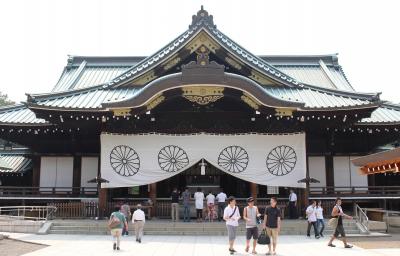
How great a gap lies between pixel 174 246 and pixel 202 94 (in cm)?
676

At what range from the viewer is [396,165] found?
27.0 ft

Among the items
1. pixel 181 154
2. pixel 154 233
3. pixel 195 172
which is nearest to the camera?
pixel 154 233

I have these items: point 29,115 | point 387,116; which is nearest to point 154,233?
point 29,115

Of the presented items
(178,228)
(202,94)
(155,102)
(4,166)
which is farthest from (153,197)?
(4,166)

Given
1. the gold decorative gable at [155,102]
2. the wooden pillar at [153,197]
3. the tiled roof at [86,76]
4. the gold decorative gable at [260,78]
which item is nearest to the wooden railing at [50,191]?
the wooden pillar at [153,197]

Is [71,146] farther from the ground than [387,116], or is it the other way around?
[387,116]

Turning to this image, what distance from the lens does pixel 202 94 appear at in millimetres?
17484

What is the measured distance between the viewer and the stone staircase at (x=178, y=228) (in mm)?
15820

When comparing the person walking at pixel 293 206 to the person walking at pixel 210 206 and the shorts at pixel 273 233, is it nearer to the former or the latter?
the person walking at pixel 210 206

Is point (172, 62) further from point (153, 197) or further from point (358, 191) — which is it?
point (358, 191)

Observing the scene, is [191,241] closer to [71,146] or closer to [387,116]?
[71,146]

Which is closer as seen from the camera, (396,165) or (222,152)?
(396,165)

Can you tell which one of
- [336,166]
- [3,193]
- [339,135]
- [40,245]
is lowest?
[40,245]

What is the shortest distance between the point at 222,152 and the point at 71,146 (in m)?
7.46
